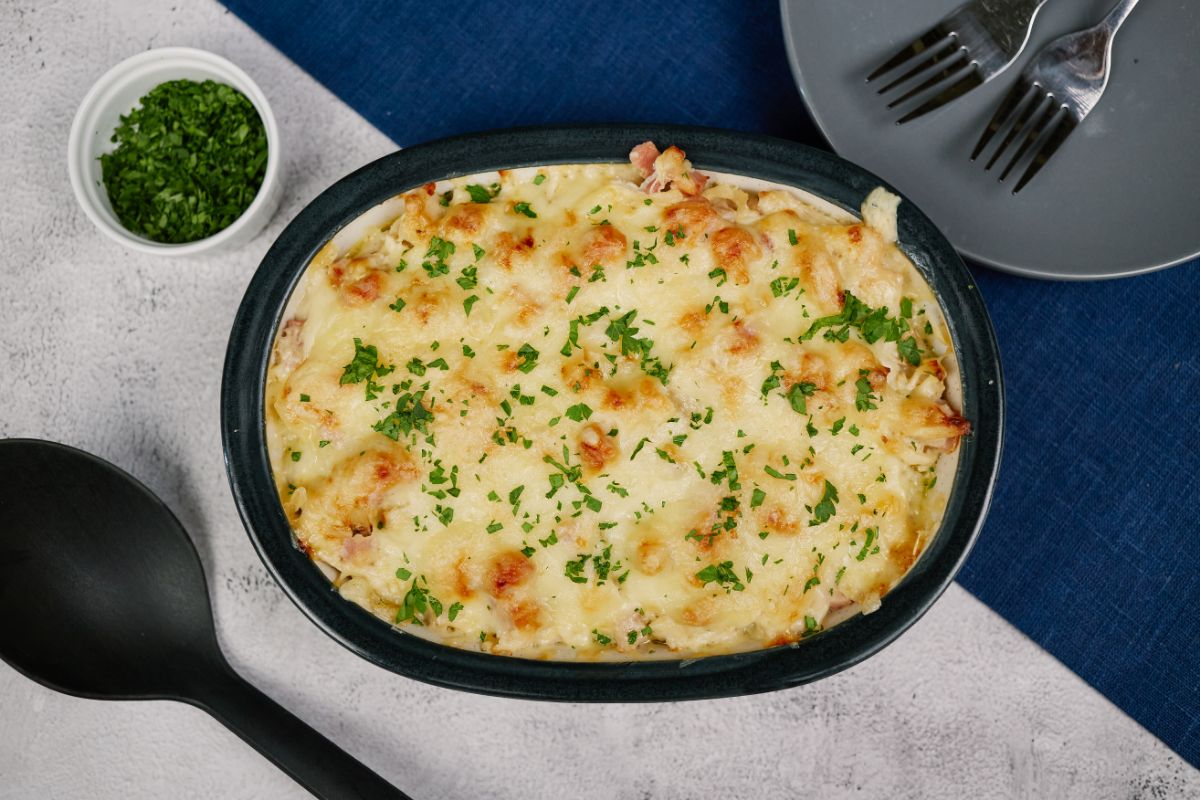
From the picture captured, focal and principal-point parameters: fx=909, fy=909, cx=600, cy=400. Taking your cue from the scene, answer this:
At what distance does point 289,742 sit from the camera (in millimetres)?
2490

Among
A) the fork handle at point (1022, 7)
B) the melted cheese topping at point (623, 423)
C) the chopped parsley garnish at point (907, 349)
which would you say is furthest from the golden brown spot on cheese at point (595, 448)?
the fork handle at point (1022, 7)

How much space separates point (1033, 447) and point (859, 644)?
916 millimetres

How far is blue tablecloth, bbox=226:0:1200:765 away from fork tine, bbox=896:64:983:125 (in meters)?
0.34

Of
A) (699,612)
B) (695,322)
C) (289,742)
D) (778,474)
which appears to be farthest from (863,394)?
(289,742)

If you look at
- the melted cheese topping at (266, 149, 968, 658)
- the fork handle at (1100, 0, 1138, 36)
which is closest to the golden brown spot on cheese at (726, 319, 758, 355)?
the melted cheese topping at (266, 149, 968, 658)

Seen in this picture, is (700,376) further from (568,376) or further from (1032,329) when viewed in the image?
(1032,329)

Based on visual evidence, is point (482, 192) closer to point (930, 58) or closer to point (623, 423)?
point (623, 423)

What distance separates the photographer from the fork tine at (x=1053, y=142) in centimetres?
239

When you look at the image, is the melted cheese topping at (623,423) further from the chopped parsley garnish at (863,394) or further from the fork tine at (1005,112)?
the fork tine at (1005,112)

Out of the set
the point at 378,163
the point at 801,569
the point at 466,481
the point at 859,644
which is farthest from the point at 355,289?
the point at 859,644

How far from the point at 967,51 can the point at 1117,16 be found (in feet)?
1.29

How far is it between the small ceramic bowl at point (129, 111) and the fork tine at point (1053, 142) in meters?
2.00

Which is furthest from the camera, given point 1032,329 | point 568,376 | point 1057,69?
point 1032,329

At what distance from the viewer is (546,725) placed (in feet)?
8.77
